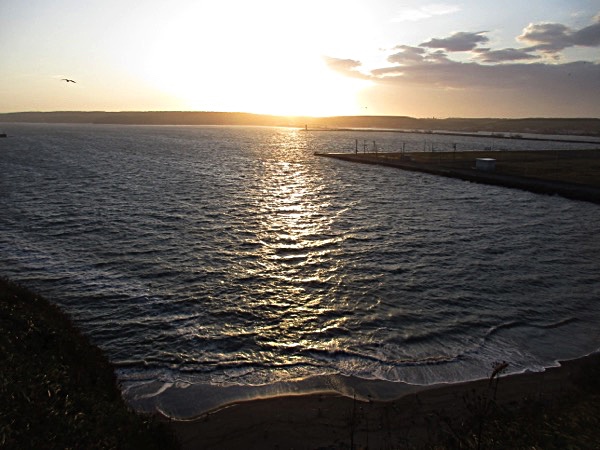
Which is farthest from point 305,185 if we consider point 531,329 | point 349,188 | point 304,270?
point 531,329

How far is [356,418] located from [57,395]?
26.9 ft

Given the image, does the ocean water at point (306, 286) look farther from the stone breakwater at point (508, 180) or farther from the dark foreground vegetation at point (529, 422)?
the stone breakwater at point (508, 180)

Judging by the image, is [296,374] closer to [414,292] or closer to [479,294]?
[414,292]

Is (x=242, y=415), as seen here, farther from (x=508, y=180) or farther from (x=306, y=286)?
(x=508, y=180)

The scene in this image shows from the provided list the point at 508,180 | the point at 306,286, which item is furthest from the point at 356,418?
the point at 508,180

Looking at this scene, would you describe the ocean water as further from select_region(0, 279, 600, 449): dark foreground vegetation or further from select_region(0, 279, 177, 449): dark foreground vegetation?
select_region(0, 279, 177, 449): dark foreground vegetation

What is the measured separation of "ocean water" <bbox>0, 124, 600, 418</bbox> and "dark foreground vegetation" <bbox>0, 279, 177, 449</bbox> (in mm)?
2019

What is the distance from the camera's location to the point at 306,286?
23922 millimetres

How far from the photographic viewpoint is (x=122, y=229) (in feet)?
118

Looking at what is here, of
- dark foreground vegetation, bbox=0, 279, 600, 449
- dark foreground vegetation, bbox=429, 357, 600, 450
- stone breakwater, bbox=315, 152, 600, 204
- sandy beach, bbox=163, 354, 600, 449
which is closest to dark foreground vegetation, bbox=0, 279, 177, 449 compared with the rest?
dark foreground vegetation, bbox=0, 279, 600, 449

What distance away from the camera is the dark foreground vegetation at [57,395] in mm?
8789

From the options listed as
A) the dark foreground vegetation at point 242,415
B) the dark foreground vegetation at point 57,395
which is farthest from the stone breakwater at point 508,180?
the dark foreground vegetation at point 57,395

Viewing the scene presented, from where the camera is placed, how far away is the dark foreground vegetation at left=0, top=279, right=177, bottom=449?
28.8 feet

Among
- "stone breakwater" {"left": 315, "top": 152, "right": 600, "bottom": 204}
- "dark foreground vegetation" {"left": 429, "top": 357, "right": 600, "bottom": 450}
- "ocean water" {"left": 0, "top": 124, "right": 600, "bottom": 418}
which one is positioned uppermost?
"stone breakwater" {"left": 315, "top": 152, "right": 600, "bottom": 204}
